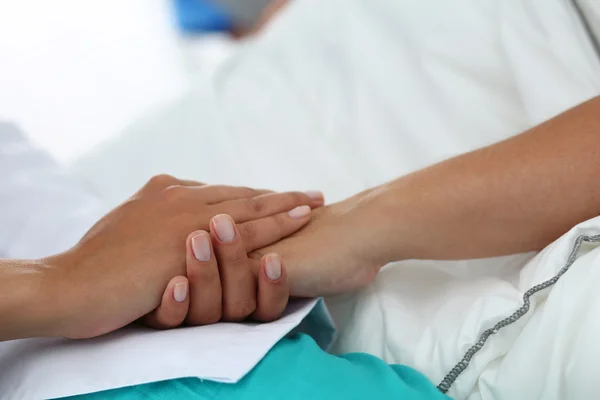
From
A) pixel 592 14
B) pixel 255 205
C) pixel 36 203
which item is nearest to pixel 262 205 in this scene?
pixel 255 205

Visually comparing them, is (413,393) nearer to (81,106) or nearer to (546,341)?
(546,341)

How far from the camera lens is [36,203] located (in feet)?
2.93

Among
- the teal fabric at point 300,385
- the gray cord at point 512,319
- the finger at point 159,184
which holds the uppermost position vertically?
the finger at point 159,184

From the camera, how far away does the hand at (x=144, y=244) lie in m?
0.63

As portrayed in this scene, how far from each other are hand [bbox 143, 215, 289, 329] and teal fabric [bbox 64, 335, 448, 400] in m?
0.09

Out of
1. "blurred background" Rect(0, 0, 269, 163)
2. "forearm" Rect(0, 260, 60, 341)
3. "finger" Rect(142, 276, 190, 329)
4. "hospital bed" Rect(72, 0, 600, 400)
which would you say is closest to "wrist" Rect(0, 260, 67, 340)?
"forearm" Rect(0, 260, 60, 341)

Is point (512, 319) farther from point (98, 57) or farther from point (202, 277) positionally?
point (98, 57)

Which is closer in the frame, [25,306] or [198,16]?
[25,306]

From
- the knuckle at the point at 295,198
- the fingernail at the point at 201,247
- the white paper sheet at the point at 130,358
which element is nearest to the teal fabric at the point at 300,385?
the white paper sheet at the point at 130,358

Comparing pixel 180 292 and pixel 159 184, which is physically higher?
pixel 159 184

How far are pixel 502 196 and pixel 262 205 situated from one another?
28cm

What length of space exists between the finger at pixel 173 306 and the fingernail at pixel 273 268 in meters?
0.09

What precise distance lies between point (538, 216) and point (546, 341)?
0.50 feet

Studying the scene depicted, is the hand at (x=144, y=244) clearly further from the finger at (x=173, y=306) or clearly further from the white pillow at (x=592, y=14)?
the white pillow at (x=592, y=14)
